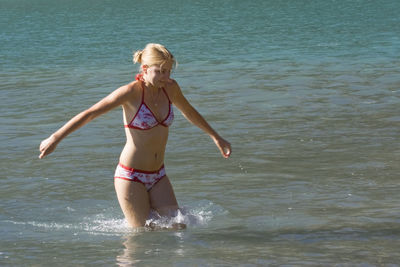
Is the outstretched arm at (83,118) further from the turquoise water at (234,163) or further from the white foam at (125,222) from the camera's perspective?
the white foam at (125,222)

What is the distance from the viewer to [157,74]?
6.70 m

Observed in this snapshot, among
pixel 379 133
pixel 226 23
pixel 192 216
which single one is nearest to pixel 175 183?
pixel 192 216

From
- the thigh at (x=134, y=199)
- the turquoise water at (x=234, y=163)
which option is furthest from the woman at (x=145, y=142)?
the turquoise water at (x=234, y=163)

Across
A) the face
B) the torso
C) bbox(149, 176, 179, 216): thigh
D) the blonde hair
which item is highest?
the blonde hair

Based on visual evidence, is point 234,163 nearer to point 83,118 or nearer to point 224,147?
point 224,147

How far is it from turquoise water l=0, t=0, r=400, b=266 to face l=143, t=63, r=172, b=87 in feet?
4.06

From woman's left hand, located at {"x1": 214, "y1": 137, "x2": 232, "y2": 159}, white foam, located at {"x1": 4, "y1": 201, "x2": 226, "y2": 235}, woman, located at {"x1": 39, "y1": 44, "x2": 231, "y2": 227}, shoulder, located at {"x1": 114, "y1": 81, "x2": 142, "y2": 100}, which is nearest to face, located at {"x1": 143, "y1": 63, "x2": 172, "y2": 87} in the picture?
woman, located at {"x1": 39, "y1": 44, "x2": 231, "y2": 227}

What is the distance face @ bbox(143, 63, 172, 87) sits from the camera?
668 cm

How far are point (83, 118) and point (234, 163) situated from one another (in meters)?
3.90

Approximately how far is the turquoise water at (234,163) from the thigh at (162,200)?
0.61ft

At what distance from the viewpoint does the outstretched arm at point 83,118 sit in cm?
639

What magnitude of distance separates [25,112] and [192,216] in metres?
7.86

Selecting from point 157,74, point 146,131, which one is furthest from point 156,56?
point 146,131

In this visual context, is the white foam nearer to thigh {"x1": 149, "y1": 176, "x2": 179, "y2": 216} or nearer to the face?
thigh {"x1": 149, "y1": 176, "x2": 179, "y2": 216}
